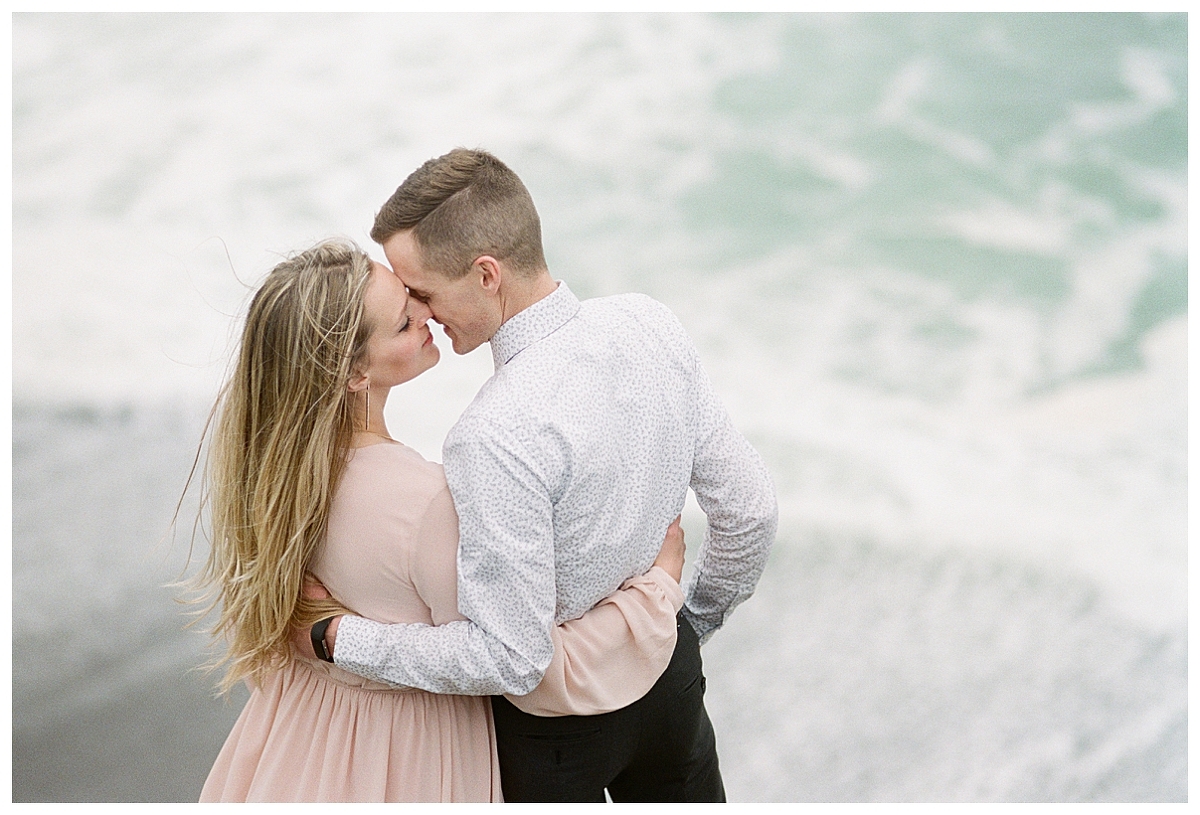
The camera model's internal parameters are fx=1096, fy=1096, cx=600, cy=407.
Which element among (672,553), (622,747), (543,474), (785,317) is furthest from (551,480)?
(785,317)

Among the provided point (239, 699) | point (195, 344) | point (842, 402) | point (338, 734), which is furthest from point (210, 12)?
point (338, 734)

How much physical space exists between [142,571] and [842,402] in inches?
115

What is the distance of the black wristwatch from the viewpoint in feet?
5.00

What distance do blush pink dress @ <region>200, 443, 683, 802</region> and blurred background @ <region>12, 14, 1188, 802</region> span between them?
1.69 metres

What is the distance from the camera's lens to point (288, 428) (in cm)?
154

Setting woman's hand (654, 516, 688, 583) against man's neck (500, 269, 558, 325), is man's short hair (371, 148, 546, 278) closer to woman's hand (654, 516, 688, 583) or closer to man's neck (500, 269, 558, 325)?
man's neck (500, 269, 558, 325)

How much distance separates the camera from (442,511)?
56.9 inches

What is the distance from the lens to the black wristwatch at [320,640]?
1523mm

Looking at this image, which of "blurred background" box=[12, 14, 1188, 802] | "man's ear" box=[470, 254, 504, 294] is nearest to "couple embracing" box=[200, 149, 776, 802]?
"man's ear" box=[470, 254, 504, 294]

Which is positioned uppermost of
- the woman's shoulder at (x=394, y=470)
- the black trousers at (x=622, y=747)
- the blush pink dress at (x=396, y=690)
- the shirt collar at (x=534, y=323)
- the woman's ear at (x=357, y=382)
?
the shirt collar at (x=534, y=323)

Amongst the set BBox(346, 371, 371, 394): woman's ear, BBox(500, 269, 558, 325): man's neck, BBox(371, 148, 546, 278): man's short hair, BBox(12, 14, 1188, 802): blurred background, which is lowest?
BBox(12, 14, 1188, 802): blurred background

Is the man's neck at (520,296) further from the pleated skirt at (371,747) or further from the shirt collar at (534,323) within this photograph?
the pleated skirt at (371,747)

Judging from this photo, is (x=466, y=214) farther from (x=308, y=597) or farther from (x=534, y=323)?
(x=308, y=597)

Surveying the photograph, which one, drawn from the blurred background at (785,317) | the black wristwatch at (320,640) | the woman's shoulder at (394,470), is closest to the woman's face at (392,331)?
the woman's shoulder at (394,470)
